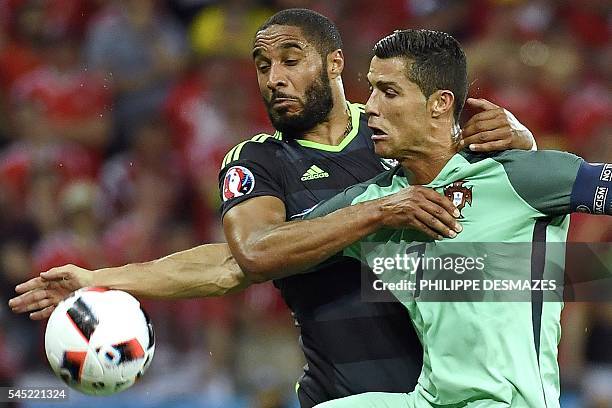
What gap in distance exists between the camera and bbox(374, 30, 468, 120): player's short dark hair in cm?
434

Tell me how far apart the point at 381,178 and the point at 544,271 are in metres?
0.84

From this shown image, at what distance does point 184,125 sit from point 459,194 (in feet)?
17.8

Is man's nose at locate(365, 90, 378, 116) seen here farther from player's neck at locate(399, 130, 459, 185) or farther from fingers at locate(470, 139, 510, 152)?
fingers at locate(470, 139, 510, 152)

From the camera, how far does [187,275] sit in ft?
16.7

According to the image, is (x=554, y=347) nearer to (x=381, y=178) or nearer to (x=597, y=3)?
(x=381, y=178)

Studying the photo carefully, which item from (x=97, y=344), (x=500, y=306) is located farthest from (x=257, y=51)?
(x=500, y=306)

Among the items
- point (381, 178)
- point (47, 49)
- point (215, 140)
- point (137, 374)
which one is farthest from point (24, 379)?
point (381, 178)

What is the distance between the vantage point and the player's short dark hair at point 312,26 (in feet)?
16.9

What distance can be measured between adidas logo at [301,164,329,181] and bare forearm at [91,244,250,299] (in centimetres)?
51

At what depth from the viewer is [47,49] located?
10.1 meters

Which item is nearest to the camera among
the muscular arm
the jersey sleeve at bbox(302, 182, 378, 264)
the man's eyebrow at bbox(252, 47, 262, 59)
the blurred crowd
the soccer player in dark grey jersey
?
the muscular arm

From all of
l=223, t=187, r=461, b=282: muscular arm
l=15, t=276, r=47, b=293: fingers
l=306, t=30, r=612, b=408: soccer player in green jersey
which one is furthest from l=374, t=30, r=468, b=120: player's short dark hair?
l=15, t=276, r=47, b=293: fingers

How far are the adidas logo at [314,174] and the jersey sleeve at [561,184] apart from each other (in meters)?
1.17

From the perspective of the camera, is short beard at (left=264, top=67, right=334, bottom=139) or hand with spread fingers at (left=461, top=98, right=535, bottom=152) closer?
hand with spread fingers at (left=461, top=98, right=535, bottom=152)
